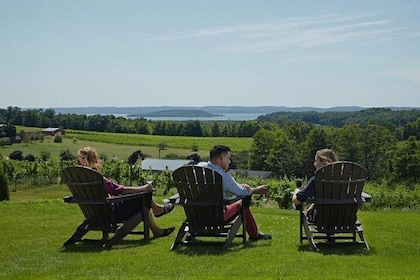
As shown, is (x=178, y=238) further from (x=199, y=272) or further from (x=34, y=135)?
(x=34, y=135)

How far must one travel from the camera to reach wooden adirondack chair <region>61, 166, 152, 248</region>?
6.98 m

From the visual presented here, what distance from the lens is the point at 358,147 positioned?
6181 centimetres

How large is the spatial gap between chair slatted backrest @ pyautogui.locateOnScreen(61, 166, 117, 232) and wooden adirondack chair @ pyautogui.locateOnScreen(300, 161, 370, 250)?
2.41 meters

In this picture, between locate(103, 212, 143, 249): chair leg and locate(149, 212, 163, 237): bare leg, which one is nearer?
locate(103, 212, 143, 249): chair leg

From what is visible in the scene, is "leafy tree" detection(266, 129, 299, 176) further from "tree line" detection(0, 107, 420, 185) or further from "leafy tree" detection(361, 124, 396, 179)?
"leafy tree" detection(361, 124, 396, 179)

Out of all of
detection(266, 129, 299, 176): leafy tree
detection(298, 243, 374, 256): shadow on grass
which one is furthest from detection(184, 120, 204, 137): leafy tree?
detection(298, 243, 374, 256): shadow on grass

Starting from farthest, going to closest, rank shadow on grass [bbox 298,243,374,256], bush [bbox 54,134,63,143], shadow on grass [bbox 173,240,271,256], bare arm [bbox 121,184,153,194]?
1. bush [bbox 54,134,63,143]
2. bare arm [bbox 121,184,153,194]
3. shadow on grass [bbox 173,240,271,256]
4. shadow on grass [bbox 298,243,374,256]

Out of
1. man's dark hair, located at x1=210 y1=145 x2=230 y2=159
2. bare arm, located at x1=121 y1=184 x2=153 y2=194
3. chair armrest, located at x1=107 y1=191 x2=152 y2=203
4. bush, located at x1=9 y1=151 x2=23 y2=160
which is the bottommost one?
bush, located at x1=9 y1=151 x2=23 y2=160

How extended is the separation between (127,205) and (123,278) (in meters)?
2.34

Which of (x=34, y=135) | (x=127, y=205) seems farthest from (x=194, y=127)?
(x=127, y=205)

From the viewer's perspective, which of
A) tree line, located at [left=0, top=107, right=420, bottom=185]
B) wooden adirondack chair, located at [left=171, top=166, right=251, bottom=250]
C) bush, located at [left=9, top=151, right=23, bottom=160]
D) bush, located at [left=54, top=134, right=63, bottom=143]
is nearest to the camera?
wooden adirondack chair, located at [left=171, top=166, right=251, bottom=250]

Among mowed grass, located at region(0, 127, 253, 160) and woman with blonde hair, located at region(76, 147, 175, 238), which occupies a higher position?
woman with blonde hair, located at region(76, 147, 175, 238)

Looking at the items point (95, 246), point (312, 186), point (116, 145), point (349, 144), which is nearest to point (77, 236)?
point (95, 246)

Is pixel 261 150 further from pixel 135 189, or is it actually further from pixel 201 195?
pixel 201 195
